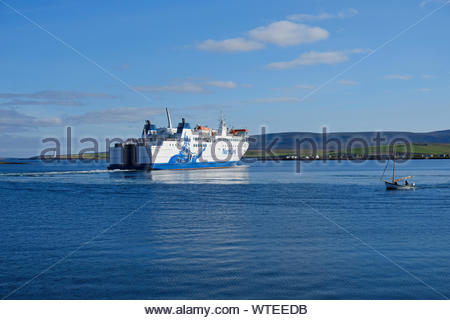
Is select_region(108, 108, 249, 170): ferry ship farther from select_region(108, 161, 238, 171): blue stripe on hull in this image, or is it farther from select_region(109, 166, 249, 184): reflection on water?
select_region(109, 166, 249, 184): reflection on water

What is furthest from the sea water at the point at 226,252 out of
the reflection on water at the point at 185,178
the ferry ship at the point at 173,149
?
the ferry ship at the point at 173,149

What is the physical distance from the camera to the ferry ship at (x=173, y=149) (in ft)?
254

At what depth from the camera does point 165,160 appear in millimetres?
78938

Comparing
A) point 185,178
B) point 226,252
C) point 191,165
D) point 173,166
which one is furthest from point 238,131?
point 226,252

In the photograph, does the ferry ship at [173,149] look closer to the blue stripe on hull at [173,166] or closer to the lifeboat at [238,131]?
the blue stripe on hull at [173,166]

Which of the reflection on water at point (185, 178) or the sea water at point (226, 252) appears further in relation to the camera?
the reflection on water at point (185, 178)

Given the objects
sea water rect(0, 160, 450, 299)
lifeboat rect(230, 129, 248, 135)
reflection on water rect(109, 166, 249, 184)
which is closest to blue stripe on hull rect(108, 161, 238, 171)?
reflection on water rect(109, 166, 249, 184)

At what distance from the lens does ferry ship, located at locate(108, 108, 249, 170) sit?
77.4 metres

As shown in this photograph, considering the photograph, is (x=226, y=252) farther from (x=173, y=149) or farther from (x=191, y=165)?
(x=191, y=165)

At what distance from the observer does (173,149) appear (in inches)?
3127

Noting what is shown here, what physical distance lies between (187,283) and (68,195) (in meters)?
31.7

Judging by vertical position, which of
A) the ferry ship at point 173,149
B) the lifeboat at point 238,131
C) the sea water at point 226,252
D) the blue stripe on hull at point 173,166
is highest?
the lifeboat at point 238,131

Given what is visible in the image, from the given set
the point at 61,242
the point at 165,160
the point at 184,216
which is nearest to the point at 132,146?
the point at 165,160

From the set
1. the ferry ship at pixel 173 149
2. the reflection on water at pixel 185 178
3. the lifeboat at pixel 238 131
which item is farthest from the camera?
the lifeboat at pixel 238 131
